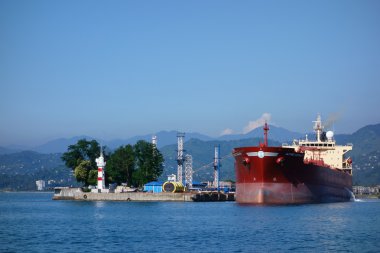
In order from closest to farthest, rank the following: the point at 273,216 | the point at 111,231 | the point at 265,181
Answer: the point at 111,231 → the point at 273,216 → the point at 265,181

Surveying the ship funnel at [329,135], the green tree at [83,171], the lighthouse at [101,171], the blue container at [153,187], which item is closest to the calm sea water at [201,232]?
the ship funnel at [329,135]

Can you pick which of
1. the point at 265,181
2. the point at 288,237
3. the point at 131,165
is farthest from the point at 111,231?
the point at 131,165

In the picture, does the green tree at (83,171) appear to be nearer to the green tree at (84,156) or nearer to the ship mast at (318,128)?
the green tree at (84,156)

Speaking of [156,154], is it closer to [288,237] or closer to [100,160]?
[100,160]

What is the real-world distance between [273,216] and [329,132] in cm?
5439

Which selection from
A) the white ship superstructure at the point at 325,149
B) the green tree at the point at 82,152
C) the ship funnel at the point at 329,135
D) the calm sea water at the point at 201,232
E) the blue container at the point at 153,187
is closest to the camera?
the calm sea water at the point at 201,232

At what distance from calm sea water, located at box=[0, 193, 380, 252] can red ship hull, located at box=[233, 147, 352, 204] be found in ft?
12.1

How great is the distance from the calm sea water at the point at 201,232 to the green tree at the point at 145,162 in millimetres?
58779

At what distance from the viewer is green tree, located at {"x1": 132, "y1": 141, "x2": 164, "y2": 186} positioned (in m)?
141

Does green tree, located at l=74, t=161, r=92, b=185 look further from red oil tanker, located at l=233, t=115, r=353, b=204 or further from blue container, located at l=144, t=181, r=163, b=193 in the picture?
red oil tanker, located at l=233, t=115, r=353, b=204

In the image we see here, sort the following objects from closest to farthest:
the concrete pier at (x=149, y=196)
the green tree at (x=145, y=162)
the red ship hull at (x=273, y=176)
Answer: the red ship hull at (x=273, y=176) → the concrete pier at (x=149, y=196) → the green tree at (x=145, y=162)

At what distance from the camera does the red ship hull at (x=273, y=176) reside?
83938mm

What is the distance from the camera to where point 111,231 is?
61438 mm

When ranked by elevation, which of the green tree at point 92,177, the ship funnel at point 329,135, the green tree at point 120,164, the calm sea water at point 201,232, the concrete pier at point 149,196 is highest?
the ship funnel at point 329,135
